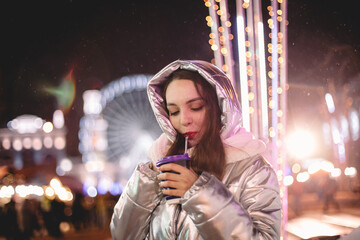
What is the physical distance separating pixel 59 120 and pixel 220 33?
2502 inches

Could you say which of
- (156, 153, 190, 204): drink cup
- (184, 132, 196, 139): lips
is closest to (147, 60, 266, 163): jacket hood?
→ (184, 132, 196, 139): lips

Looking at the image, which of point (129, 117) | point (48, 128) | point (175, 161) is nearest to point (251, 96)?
point (175, 161)

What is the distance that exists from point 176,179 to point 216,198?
0.19 meters

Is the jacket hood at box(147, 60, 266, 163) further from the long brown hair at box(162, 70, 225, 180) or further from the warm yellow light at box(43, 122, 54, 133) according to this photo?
the warm yellow light at box(43, 122, 54, 133)

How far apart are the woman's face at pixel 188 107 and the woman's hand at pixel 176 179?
0.37 meters

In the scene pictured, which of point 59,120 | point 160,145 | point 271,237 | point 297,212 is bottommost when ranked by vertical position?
point 297,212

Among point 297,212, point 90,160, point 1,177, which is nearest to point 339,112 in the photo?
point 297,212

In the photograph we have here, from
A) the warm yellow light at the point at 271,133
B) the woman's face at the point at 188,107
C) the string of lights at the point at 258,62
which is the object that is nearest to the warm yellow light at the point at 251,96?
the string of lights at the point at 258,62

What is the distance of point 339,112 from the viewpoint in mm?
20703

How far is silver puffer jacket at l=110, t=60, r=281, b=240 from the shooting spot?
152 centimetres

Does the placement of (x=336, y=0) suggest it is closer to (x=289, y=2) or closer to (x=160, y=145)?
(x=289, y=2)

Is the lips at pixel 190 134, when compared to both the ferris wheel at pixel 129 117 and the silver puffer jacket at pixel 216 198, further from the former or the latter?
the ferris wheel at pixel 129 117

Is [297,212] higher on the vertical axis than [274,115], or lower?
lower

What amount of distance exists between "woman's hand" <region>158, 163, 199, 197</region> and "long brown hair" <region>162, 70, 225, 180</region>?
21 cm
